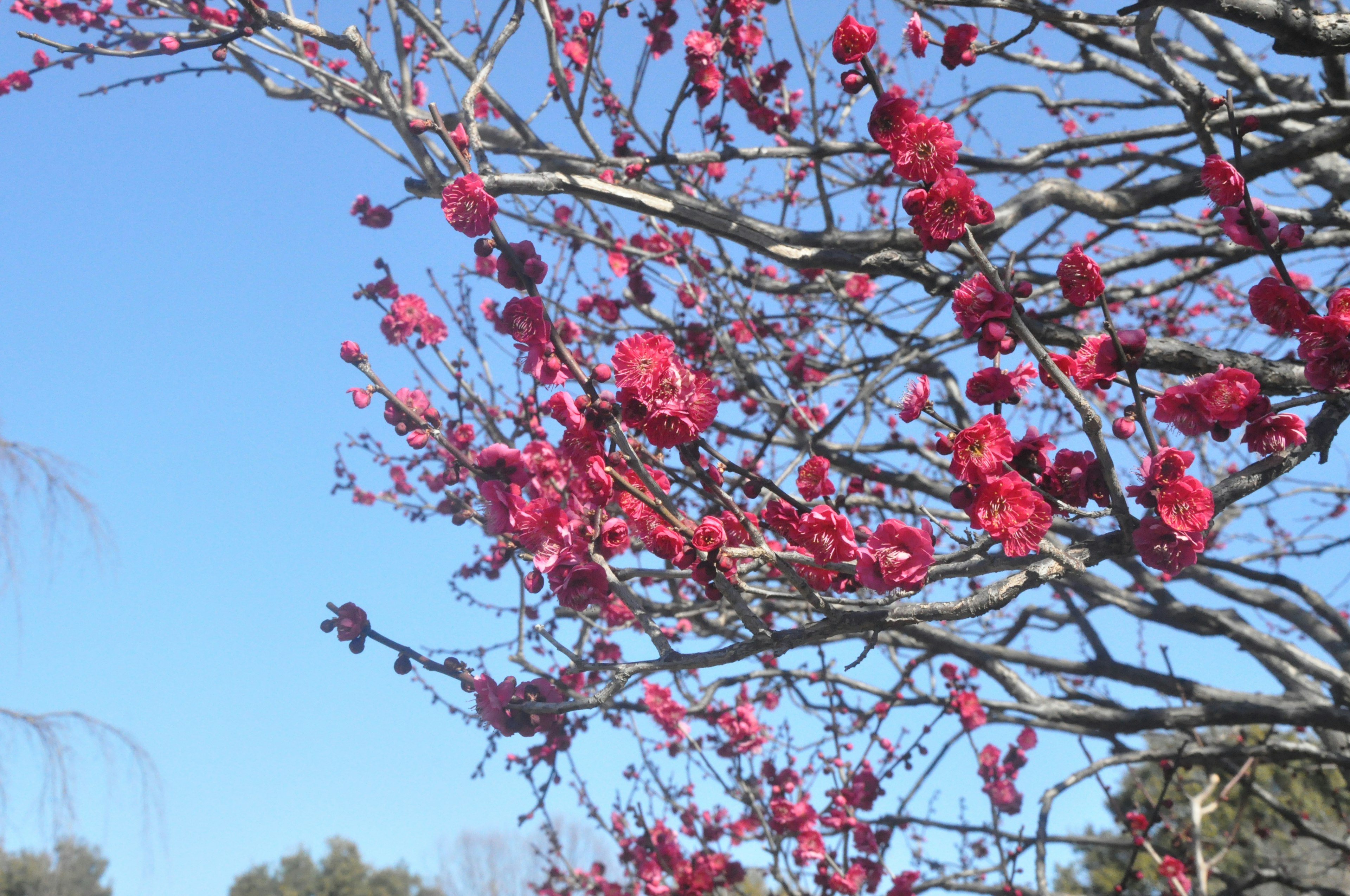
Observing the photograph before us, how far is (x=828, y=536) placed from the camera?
174cm

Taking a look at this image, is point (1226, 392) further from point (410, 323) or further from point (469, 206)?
point (410, 323)

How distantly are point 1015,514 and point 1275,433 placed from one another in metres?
0.68

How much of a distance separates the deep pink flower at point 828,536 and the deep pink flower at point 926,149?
73cm

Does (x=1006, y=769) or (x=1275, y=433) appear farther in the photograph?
(x=1006, y=769)

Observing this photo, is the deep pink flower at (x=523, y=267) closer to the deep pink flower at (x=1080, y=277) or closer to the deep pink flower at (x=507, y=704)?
the deep pink flower at (x=507, y=704)

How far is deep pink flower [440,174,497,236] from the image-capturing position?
5.87 feet

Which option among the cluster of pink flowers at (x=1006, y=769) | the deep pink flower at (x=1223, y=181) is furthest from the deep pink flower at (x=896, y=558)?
the cluster of pink flowers at (x=1006, y=769)

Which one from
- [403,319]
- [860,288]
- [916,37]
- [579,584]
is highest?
[860,288]

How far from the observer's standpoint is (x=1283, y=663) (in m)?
4.39

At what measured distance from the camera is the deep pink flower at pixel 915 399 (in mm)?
1792

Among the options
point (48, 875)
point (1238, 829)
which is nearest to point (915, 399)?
point (1238, 829)

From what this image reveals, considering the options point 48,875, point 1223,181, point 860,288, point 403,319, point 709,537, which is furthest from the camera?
point 48,875

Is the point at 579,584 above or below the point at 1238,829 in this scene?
above

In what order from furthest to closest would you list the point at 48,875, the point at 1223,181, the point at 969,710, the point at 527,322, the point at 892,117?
the point at 48,875 → the point at 969,710 → the point at 1223,181 → the point at 892,117 → the point at 527,322
